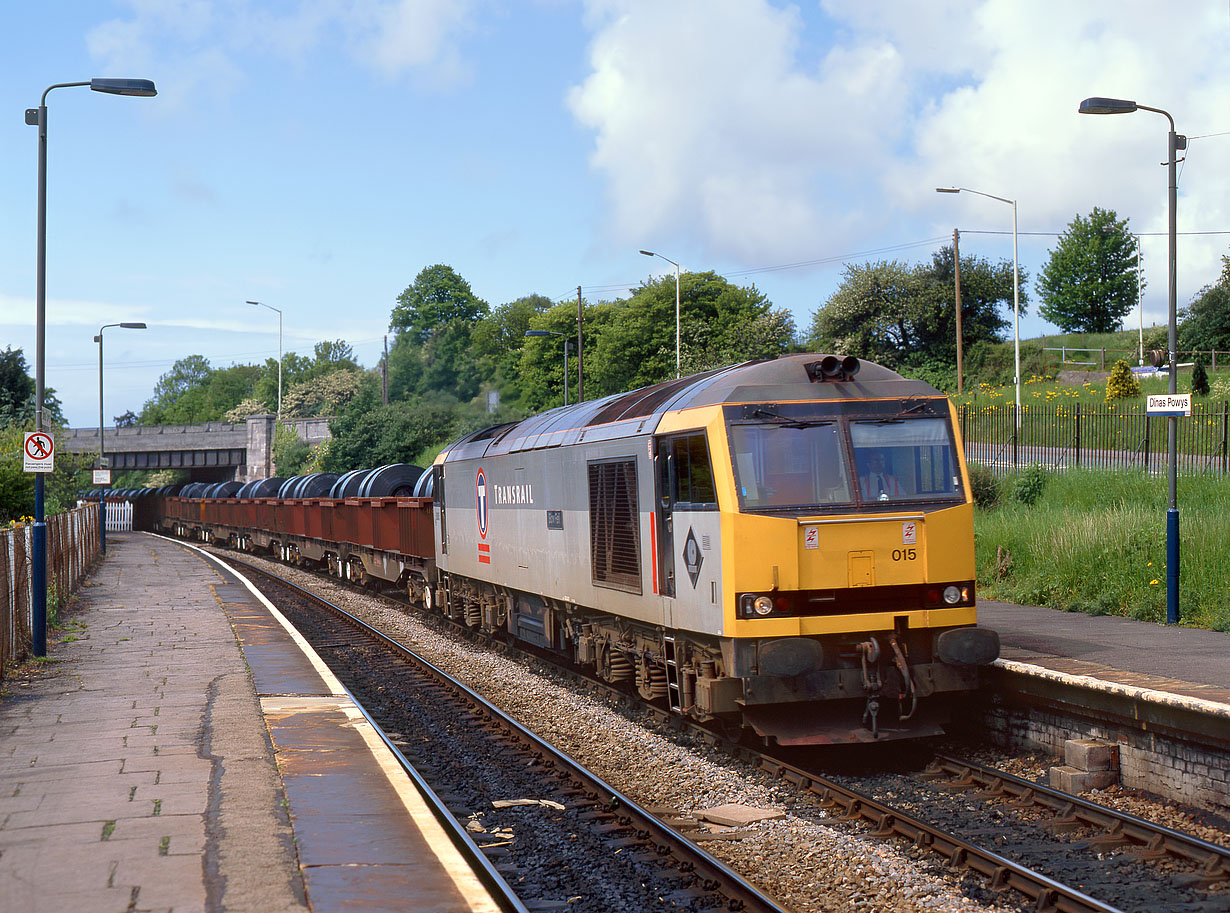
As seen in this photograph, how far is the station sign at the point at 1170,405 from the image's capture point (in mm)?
13469

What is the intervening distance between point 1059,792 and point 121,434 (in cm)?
8013

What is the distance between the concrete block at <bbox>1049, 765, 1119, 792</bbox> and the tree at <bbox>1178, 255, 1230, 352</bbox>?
4450 centimetres

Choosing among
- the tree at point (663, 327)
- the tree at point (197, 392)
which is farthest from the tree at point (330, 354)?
the tree at point (663, 327)

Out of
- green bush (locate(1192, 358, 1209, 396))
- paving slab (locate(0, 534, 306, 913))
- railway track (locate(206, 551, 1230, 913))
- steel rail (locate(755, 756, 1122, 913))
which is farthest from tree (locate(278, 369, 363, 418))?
railway track (locate(206, 551, 1230, 913))

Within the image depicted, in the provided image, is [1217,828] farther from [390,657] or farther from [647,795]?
[390,657]

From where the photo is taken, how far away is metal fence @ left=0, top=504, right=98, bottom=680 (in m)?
12.7

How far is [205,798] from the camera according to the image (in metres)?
7.61

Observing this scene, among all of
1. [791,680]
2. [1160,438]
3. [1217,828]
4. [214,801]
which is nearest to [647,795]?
[791,680]

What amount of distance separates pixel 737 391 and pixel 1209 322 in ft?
150

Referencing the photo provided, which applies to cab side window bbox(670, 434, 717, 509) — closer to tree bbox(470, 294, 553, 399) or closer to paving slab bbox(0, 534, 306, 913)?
paving slab bbox(0, 534, 306, 913)

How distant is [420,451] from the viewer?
5800cm

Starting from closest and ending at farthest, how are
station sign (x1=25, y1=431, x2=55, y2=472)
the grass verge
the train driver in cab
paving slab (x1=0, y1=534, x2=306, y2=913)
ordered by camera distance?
paving slab (x1=0, y1=534, x2=306, y2=913), the train driver in cab, the grass verge, station sign (x1=25, y1=431, x2=55, y2=472)

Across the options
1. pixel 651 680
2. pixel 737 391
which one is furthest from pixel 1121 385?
pixel 737 391

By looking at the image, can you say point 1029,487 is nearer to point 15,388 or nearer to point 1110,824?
point 1110,824
